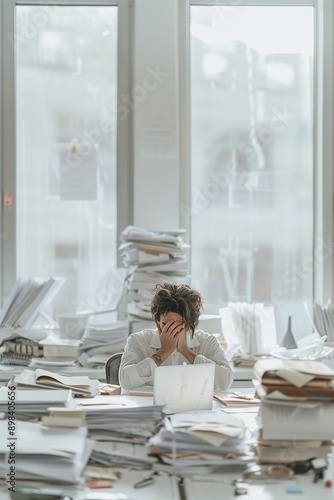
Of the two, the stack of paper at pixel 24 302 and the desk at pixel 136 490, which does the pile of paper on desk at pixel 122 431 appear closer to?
the desk at pixel 136 490

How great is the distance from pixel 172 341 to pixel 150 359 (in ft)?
0.41

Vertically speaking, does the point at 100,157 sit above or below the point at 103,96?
below

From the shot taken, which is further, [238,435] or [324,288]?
[324,288]

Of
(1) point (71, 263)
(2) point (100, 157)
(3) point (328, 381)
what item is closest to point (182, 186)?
(2) point (100, 157)

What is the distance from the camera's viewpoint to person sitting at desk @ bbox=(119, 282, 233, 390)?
3016 millimetres

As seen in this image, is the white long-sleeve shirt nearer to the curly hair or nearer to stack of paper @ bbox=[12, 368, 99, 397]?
the curly hair

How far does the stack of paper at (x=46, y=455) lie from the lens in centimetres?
179

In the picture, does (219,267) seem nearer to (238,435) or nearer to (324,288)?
(324,288)

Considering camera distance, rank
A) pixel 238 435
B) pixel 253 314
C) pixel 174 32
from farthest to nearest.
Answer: pixel 174 32
pixel 253 314
pixel 238 435

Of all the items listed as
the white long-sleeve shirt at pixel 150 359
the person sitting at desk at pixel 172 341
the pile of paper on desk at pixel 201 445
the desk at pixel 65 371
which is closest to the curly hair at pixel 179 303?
the person sitting at desk at pixel 172 341

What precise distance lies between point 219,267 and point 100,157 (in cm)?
98

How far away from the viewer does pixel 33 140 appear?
175 inches

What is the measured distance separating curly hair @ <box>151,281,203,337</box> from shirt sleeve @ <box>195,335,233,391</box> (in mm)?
120

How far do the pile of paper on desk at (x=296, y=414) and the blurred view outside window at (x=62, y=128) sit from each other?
2.52m
